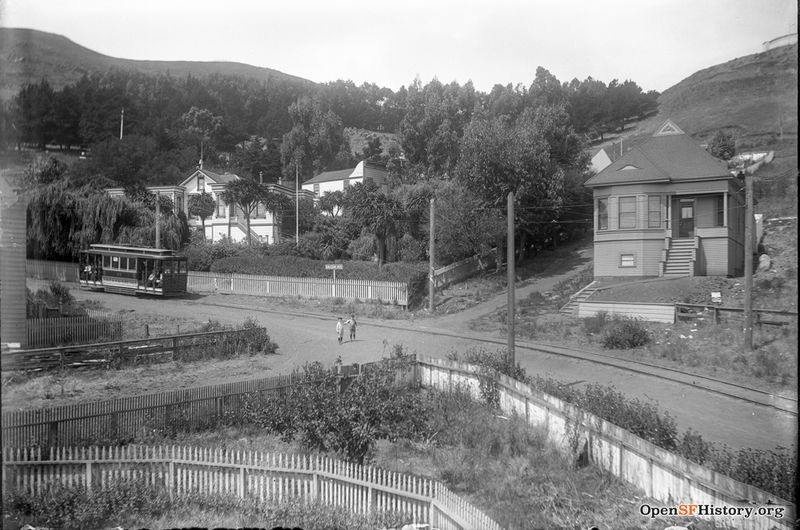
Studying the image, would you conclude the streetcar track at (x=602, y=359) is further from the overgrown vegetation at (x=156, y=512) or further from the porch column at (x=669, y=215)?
the overgrown vegetation at (x=156, y=512)

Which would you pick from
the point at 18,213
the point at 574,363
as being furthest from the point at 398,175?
the point at 18,213

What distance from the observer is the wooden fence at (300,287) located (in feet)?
68.3

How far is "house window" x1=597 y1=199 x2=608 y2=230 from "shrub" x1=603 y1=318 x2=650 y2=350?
7.20 metres

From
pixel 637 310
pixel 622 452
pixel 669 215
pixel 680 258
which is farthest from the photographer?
pixel 669 215

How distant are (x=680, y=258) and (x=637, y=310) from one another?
556 centimetres

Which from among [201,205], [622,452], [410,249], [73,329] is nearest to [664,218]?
[410,249]

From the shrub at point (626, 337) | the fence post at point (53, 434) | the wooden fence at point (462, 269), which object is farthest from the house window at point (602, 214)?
the fence post at point (53, 434)

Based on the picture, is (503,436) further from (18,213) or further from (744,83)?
(744,83)

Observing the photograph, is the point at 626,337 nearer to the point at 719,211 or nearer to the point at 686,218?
the point at 686,218

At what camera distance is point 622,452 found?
10.8 metres

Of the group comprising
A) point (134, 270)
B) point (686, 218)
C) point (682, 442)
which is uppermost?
point (686, 218)

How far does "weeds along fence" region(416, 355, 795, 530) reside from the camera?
324 inches

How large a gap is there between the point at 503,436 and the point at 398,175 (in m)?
12.2

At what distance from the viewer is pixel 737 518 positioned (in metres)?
8.15
